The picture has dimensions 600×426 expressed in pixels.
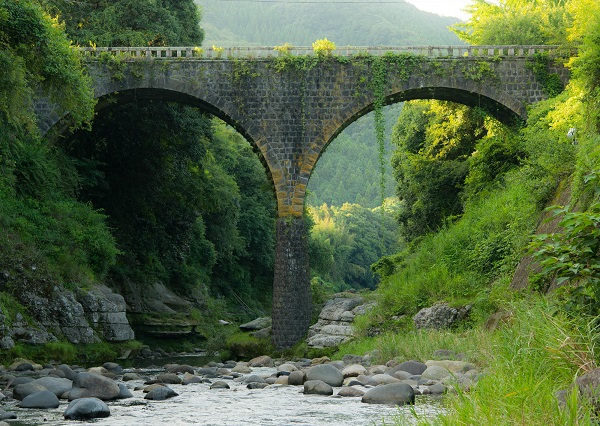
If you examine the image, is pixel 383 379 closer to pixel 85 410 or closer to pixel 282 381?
pixel 282 381

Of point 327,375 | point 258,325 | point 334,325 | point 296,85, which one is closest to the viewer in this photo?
point 327,375

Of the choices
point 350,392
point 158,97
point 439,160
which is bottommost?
point 350,392

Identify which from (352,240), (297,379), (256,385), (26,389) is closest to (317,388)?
(297,379)

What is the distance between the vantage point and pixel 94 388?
10.0 metres

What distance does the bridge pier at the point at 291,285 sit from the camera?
74.4ft

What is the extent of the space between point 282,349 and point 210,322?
1059 cm

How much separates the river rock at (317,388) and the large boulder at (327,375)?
582 mm

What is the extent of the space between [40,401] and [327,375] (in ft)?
12.3

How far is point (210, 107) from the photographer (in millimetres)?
23891

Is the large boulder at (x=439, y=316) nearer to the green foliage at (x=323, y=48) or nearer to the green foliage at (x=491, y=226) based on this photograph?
the green foliage at (x=491, y=226)

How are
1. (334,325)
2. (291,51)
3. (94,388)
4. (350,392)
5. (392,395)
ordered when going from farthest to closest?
1. (291,51)
2. (334,325)
3. (94,388)
4. (350,392)
5. (392,395)

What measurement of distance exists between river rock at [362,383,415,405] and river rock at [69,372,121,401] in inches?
125

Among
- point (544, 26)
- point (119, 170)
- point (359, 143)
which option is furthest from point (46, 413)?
point (359, 143)

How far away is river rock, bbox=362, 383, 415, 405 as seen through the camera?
873 centimetres
